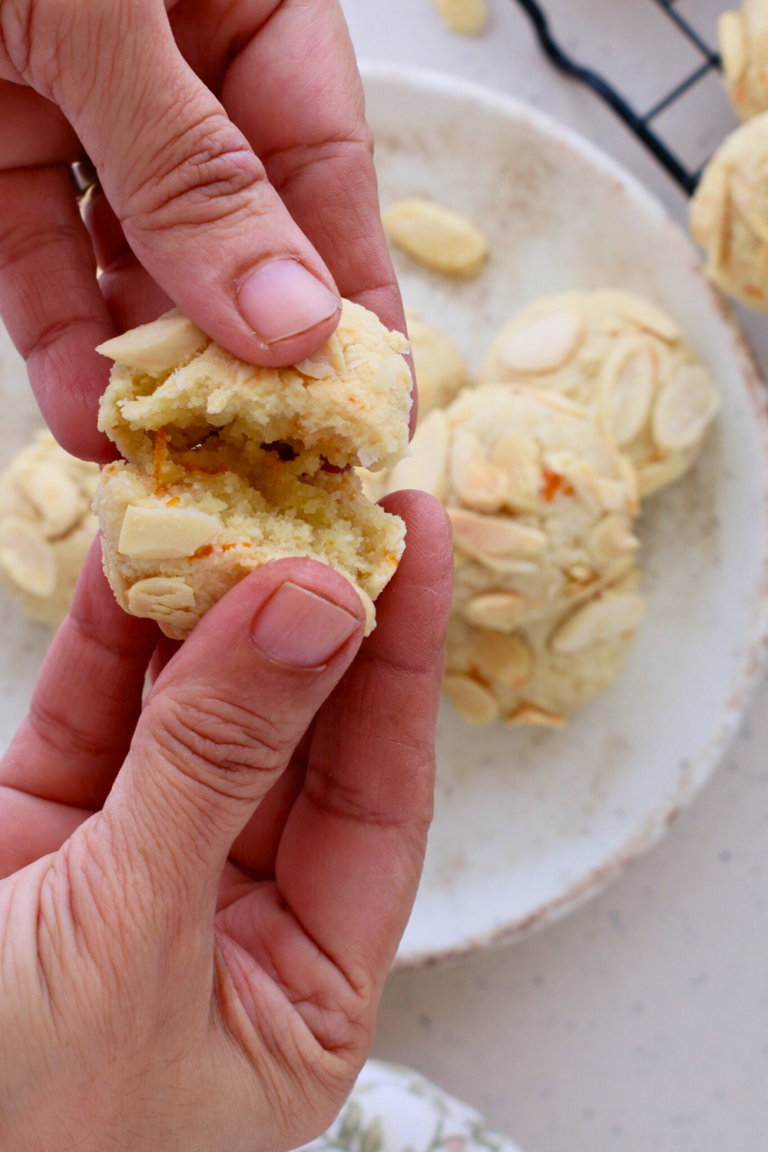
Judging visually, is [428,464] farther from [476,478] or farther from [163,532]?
[163,532]

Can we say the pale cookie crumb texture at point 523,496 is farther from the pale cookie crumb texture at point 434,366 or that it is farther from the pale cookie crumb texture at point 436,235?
the pale cookie crumb texture at point 436,235

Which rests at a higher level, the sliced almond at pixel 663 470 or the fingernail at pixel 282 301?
the fingernail at pixel 282 301

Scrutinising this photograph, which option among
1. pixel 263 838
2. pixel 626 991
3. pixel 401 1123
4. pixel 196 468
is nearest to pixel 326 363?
pixel 196 468

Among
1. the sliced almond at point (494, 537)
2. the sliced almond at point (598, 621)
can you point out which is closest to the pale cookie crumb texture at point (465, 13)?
the sliced almond at point (494, 537)

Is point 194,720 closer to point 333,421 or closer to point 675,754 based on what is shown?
point 333,421

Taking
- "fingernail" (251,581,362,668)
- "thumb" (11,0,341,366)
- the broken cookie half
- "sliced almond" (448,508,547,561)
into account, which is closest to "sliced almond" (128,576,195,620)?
the broken cookie half

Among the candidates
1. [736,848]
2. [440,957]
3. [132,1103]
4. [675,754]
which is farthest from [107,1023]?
[736,848]
